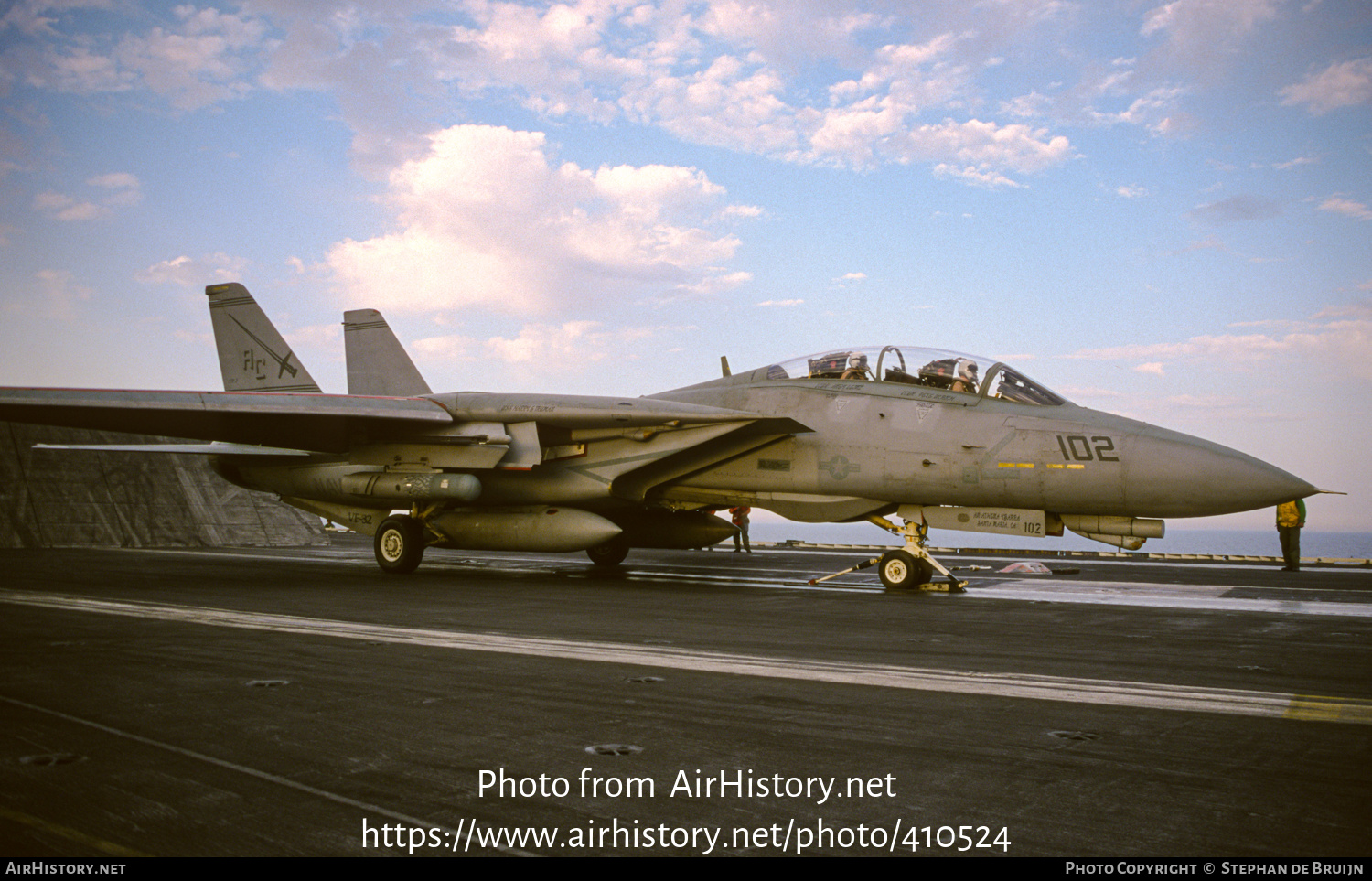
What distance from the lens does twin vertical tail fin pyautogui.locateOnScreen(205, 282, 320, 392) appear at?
48.8 feet

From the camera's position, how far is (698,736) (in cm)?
336

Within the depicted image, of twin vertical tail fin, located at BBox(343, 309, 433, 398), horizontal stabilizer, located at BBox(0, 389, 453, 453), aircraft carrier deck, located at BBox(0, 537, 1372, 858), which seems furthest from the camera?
twin vertical tail fin, located at BBox(343, 309, 433, 398)

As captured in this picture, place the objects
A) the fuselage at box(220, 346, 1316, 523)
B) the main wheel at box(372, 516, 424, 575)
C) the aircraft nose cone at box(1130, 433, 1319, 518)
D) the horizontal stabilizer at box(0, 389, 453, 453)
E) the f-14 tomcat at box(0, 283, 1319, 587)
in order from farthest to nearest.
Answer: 1. the main wheel at box(372, 516, 424, 575)
2. the horizontal stabilizer at box(0, 389, 453, 453)
3. the f-14 tomcat at box(0, 283, 1319, 587)
4. the fuselage at box(220, 346, 1316, 523)
5. the aircraft nose cone at box(1130, 433, 1319, 518)

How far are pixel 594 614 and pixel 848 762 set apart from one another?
4760 millimetres

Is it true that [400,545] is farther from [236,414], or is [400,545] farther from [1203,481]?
[1203,481]

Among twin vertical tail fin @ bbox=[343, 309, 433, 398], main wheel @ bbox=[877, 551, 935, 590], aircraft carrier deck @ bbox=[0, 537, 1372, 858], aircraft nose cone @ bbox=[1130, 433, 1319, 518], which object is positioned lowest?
main wheel @ bbox=[877, 551, 935, 590]

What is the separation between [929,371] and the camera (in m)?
10.5

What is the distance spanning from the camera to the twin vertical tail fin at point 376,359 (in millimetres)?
15500

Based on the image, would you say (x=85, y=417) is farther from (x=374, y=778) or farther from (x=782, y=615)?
(x=374, y=778)

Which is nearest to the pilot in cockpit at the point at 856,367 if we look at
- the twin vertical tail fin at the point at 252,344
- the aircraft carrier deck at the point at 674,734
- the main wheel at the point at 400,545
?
the aircraft carrier deck at the point at 674,734

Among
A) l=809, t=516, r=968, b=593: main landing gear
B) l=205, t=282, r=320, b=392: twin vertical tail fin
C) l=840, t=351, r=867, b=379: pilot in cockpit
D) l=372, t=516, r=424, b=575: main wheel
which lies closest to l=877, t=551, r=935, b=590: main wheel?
l=809, t=516, r=968, b=593: main landing gear

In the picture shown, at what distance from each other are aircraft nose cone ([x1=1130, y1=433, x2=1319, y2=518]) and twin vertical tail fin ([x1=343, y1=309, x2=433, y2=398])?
12.0 metres

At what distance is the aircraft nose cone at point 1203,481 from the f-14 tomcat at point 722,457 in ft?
0.06

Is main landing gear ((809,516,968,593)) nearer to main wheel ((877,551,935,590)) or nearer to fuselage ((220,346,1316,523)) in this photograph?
main wheel ((877,551,935,590))
